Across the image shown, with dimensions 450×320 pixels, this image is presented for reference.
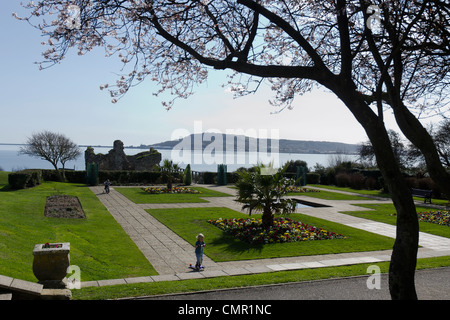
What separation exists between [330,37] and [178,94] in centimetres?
345

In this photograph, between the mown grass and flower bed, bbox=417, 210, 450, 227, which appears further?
flower bed, bbox=417, 210, 450, 227

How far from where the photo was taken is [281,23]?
16.2 feet

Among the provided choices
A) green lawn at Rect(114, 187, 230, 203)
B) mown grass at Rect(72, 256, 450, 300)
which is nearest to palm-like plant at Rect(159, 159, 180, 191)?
green lawn at Rect(114, 187, 230, 203)

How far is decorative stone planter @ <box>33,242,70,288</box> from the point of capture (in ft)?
22.0

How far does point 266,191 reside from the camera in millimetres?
12883

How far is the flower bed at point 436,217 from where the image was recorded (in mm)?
16016

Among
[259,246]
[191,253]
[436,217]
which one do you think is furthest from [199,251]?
[436,217]

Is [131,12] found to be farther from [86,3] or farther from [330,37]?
[330,37]

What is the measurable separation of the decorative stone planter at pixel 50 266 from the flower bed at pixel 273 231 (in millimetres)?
6113

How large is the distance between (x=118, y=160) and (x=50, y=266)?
2936 centimetres

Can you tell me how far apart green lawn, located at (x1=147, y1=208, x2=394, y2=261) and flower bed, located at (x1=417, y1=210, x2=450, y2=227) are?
460cm

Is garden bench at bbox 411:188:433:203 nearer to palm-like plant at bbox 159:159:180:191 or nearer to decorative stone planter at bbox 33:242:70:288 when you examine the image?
palm-like plant at bbox 159:159:180:191

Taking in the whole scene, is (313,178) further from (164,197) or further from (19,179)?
(19,179)

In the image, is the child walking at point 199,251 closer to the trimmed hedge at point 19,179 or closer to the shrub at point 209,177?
the trimmed hedge at point 19,179
